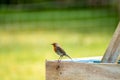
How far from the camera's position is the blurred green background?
1562 centimetres

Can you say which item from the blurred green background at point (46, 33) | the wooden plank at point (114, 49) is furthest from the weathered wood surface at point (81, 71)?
the blurred green background at point (46, 33)

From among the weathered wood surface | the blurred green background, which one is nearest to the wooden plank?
the weathered wood surface

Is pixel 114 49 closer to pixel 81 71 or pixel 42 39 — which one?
pixel 81 71

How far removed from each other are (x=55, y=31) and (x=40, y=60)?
958 centimetres

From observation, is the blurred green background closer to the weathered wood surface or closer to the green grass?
the green grass

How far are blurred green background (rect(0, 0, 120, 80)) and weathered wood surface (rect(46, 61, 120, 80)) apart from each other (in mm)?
6617

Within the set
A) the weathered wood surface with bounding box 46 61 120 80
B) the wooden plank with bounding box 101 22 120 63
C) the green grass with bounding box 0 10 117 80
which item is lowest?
the weathered wood surface with bounding box 46 61 120 80

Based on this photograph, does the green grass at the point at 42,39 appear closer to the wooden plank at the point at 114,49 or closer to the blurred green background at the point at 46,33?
the blurred green background at the point at 46,33

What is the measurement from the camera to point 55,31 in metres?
25.8

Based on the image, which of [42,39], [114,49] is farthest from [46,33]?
[114,49]

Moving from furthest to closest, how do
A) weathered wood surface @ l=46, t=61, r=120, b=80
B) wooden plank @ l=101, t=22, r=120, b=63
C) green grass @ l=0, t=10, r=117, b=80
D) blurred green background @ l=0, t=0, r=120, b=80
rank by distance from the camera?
blurred green background @ l=0, t=0, r=120, b=80 < green grass @ l=0, t=10, r=117, b=80 < wooden plank @ l=101, t=22, r=120, b=63 < weathered wood surface @ l=46, t=61, r=120, b=80

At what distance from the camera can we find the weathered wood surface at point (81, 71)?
5.36 meters

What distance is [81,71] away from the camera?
18.4 feet

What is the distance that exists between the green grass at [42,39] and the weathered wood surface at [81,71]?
664 cm
